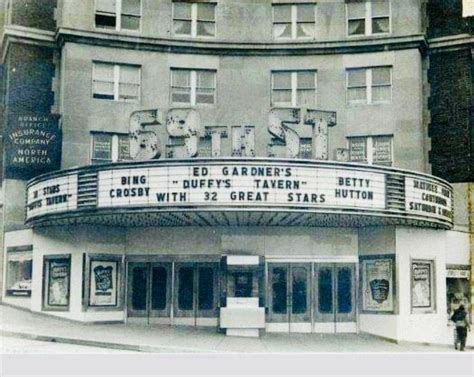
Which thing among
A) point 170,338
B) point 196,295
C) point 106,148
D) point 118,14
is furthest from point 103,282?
point 118,14

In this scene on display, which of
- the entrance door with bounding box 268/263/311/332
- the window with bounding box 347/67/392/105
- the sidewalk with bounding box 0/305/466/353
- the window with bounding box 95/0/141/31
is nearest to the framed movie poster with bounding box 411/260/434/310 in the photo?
the sidewalk with bounding box 0/305/466/353

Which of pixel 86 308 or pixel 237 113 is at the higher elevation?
pixel 237 113

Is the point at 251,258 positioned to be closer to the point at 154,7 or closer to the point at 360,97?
the point at 360,97

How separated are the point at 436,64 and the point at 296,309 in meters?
10.6

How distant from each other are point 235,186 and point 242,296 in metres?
4.12

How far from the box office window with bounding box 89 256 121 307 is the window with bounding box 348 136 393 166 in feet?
31.1

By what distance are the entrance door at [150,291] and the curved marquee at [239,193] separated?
2.38 metres

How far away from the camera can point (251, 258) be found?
70.6ft

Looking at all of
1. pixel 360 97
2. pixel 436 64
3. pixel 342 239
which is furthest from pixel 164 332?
pixel 436 64

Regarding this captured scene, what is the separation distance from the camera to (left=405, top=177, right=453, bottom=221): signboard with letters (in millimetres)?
20750

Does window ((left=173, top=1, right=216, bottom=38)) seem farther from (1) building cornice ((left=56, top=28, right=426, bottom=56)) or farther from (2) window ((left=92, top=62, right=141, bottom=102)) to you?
(2) window ((left=92, top=62, right=141, bottom=102))

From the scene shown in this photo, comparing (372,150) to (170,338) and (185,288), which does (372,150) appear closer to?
(185,288)

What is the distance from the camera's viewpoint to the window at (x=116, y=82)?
25312mm

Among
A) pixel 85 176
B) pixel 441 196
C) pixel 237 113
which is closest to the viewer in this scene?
pixel 85 176
